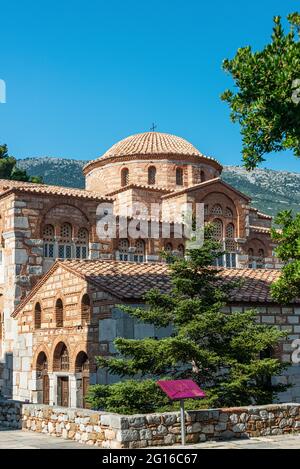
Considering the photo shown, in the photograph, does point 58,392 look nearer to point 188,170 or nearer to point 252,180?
point 188,170

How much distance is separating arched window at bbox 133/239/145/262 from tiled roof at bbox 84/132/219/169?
8394 millimetres

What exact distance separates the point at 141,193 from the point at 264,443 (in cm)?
2397

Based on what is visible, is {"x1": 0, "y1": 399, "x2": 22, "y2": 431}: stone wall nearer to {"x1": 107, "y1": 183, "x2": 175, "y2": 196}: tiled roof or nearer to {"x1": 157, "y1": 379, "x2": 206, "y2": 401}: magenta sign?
{"x1": 157, "y1": 379, "x2": 206, "y2": 401}: magenta sign

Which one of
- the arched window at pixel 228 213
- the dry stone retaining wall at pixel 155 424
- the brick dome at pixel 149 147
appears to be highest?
the brick dome at pixel 149 147

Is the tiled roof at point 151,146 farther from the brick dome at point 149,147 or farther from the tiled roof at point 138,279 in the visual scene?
the tiled roof at point 138,279

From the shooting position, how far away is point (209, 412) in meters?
11.5

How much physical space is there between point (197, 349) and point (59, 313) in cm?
748

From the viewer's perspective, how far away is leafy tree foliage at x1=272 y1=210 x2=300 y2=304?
45.7 feet

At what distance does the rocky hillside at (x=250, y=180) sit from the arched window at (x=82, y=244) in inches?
3296

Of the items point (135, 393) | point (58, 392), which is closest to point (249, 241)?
point (58, 392)

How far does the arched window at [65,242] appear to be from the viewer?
1113 inches

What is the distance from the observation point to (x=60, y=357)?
2009 centimetres

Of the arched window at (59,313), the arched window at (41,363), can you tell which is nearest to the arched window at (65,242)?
the arched window at (41,363)

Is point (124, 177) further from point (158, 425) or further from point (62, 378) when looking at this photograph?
point (158, 425)
